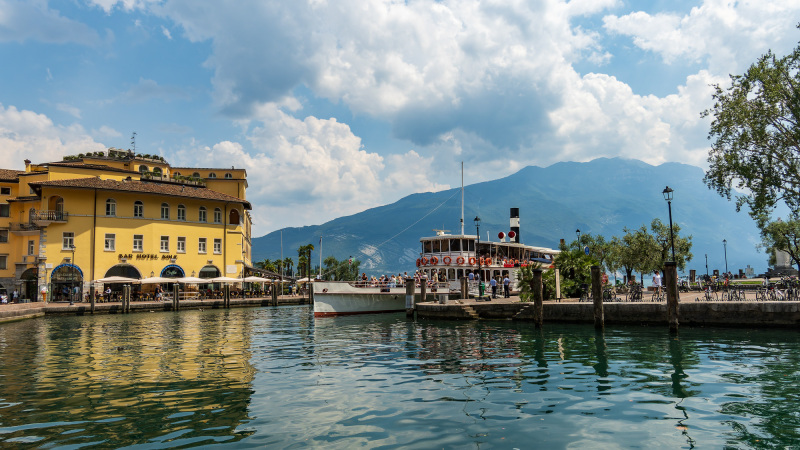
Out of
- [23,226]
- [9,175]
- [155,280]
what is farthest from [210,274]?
[9,175]

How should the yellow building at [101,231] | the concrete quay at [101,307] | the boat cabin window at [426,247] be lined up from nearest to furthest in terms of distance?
the concrete quay at [101,307] → the boat cabin window at [426,247] → the yellow building at [101,231]

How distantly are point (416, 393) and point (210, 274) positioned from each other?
48110 mm

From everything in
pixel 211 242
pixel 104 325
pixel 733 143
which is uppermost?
pixel 733 143

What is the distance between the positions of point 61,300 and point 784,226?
67.7m

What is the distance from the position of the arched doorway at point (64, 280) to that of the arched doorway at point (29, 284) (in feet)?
12.6

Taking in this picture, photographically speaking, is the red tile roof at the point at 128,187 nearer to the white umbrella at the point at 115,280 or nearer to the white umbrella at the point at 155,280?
the white umbrella at the point at 115,280

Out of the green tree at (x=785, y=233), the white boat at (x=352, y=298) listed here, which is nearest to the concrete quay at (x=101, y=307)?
the white boat at (x=352, y=298)

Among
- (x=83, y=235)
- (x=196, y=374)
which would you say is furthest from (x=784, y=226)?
(x=83, y=235)

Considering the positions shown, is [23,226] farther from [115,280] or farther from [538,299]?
[538,299]

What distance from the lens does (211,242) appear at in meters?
53.8

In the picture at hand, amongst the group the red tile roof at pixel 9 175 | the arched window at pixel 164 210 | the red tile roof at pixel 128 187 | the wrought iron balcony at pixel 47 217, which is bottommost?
the wrought iron balcony at pixel 47 217

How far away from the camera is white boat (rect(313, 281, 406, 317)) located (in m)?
32.2

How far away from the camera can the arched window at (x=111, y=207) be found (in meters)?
48.0

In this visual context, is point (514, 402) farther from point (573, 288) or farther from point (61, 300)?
point (61, 300)
